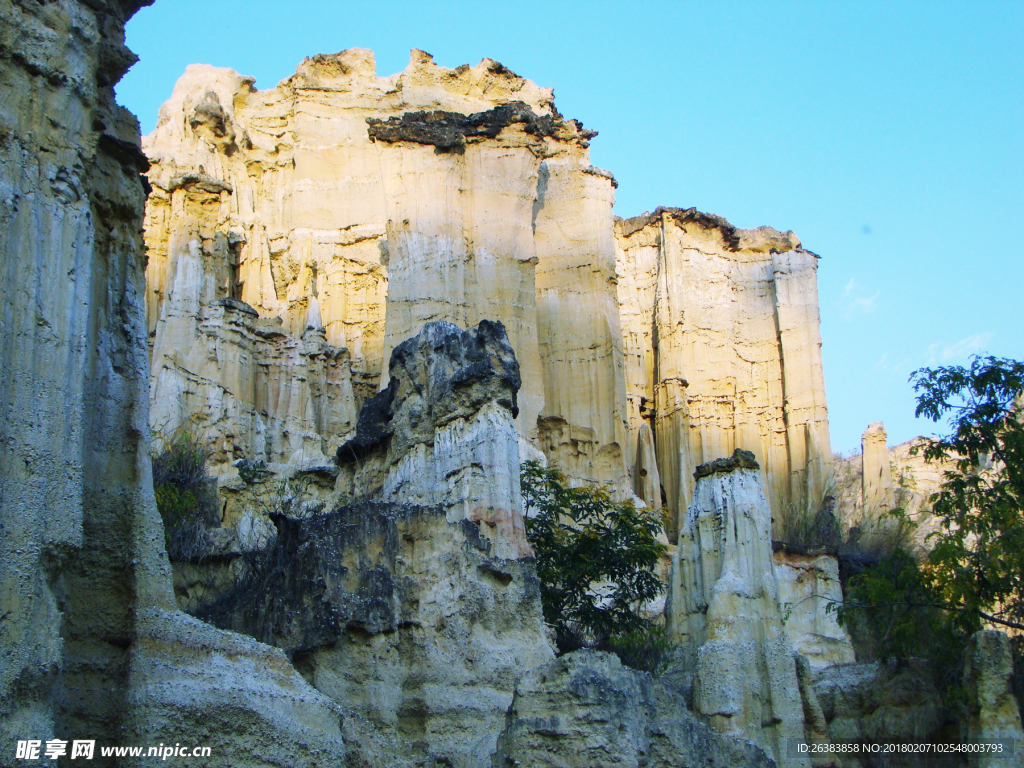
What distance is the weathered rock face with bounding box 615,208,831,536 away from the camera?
3959cm

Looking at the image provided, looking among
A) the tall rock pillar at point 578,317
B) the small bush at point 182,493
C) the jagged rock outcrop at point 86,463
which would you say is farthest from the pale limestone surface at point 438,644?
the tall rock pillar at point 578,317

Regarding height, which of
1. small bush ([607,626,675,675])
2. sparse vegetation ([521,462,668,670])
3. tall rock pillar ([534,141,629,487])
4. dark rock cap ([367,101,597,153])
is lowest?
small bush ([607,626,675,675])

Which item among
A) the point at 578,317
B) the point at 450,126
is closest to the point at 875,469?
the point at 578,317

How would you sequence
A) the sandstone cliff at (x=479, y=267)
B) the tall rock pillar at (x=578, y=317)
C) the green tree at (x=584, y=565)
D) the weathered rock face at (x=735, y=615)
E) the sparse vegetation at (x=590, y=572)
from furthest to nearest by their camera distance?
the tall rock pillar at (x=578, y=317) < the sandstone cliff at (x=479, y=267) < the green tree at (x=584, y=565) < the sparse vegetation at (x=590, y=572) < the weathered rock face at (x=735, y=615)

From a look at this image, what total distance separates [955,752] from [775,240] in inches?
1153

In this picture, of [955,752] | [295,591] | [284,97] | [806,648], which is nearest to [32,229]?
[295,591]

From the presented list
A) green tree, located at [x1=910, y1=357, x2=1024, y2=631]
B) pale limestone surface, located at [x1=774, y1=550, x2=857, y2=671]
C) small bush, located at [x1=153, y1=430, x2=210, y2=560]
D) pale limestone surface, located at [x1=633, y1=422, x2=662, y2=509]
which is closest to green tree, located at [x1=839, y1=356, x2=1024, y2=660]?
green tree, located at [x1=910, y1=357, x2=1024, y2=631]

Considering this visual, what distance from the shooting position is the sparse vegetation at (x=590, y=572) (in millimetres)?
18047

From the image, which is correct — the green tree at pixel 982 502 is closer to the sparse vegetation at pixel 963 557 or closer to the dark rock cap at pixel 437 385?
the sparse vegetation at pixel 963 557

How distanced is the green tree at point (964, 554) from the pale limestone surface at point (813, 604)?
6.62m

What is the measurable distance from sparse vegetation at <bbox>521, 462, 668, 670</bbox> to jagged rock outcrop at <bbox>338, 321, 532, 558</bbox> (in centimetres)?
326

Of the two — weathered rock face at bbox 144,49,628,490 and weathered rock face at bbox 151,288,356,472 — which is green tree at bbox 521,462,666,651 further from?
weathered rock face at bbox 144,49,628,490

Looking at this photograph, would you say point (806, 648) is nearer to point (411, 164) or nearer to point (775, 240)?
point (411, 164)

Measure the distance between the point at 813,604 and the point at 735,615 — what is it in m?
12.3
